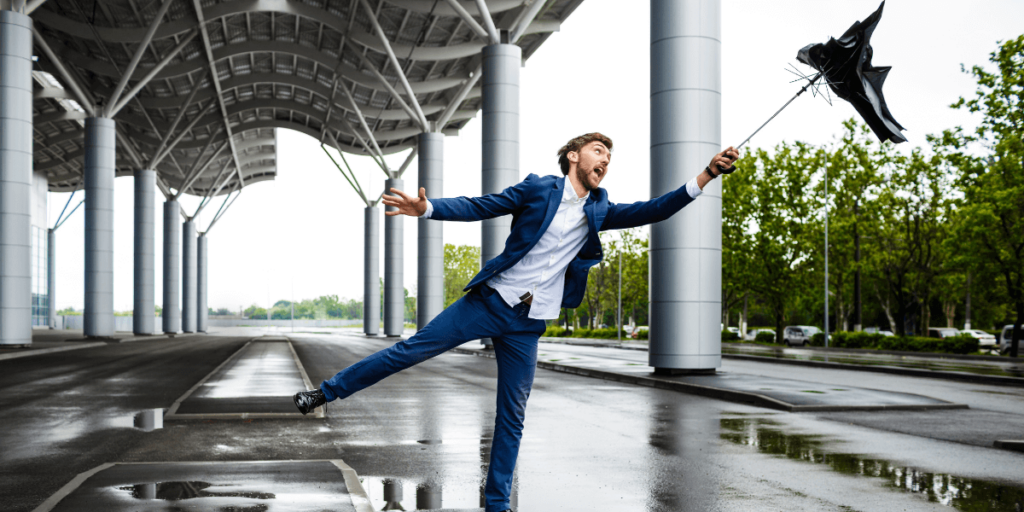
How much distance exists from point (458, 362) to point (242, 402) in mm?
14019

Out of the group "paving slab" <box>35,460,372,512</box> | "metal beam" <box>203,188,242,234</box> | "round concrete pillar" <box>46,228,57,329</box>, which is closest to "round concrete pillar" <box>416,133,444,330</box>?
"paving slab" <box>35,460,372,512</box>

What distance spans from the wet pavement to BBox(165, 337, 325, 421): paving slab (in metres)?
0.31

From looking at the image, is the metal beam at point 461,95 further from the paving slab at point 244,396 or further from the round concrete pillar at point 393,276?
the paving slab at point 244,396

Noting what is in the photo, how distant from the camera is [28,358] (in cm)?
2491

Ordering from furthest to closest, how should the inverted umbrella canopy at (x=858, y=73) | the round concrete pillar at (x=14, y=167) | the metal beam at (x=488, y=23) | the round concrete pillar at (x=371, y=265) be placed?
the round concrete pillar at (x=371, y=265) < the metal beam at (x=488, y=23) < the round concrete pillar at (x=14, y=167) < the inverted umbrella canopy at (x=858, y=73)

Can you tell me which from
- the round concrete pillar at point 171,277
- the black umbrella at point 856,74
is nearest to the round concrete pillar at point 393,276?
the round concrete pillar at point 171,277

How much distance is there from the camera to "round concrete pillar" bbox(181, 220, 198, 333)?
7881cm

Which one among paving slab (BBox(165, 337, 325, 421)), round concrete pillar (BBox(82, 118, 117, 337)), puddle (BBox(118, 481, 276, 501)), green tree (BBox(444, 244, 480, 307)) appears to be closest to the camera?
puddle (BBox(118, 481, 276, 501))

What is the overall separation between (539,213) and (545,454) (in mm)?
3723

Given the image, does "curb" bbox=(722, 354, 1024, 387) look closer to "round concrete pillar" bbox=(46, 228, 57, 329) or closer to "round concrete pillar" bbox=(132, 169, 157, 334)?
"round concrete pillar" bbox=(132, 169, 157, 334)

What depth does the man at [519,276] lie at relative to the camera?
14.8 ft

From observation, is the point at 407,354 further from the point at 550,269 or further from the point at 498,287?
the point at 550,269

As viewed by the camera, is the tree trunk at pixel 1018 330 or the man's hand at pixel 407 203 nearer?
the man's hand at pixel 407 203

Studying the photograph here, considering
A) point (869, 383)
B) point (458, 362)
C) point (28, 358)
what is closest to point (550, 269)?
point (869, 383)
